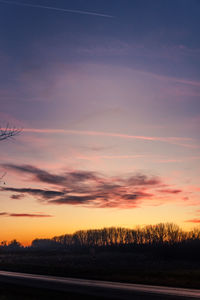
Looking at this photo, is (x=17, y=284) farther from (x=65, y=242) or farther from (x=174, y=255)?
(x=65, y=242)

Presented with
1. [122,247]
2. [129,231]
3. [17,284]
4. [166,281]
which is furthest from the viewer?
[129,231]

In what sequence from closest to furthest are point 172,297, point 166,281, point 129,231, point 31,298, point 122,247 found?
point 172,297 → point 31,298 → point 166,281 → point 122,247 → point 129,231

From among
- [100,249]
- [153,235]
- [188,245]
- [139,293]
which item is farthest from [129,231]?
[139,293]

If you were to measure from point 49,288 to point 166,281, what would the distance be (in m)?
11.6

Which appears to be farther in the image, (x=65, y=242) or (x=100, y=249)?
(x=65, y=242)

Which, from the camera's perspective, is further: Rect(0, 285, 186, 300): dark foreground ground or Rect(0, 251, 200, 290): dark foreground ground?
Rect(0, 251, 200, 290): dark foreground ground

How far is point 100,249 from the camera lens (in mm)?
115188

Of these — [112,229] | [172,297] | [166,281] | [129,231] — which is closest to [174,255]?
[166,281]

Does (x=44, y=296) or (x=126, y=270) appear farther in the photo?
(x=126, y=270)

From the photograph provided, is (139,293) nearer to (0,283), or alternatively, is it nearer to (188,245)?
(0,283)

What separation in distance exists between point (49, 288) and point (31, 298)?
11.8ft

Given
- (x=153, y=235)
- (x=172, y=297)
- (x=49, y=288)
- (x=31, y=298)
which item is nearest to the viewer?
(x=172, y=297)

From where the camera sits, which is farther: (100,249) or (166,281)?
(100,249)

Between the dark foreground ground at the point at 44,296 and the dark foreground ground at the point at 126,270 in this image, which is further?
the dark foreground ground at the point at 126,270
